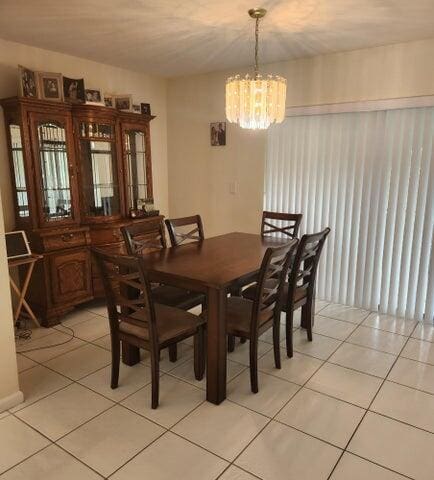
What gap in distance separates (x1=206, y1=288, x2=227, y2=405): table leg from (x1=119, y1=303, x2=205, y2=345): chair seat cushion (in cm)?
15

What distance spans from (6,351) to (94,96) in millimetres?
2474

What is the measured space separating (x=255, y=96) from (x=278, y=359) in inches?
69.8

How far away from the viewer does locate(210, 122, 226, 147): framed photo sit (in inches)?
167

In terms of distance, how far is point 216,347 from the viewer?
2.19m

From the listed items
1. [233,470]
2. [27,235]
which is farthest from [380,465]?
[27,235]

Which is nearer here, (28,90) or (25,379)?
(25,379)

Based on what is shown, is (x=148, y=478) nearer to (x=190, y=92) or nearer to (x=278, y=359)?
(x=278, y=359)

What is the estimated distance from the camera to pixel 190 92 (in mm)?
4430

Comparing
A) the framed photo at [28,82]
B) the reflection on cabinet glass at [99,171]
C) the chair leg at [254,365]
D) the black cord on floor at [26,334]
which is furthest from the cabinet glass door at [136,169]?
the chair leg at [254,365]

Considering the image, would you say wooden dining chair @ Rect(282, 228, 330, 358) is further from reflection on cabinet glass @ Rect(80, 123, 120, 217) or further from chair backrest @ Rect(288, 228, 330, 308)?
reflection on cabinet glass @ Rect(80, 123, 120, 217)

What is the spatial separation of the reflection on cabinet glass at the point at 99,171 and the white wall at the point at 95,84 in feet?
1.92

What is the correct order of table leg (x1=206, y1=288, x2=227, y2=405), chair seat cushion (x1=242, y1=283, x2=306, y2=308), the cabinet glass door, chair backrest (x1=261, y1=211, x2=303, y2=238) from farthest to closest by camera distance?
the cabinet glass door, chair backrest (x1=261, y1=211, x2=303, y2=238), chair seat cushion (x1=242, y1=283, x2=306, y2=308), table leg (x1=206, y1=288, x2=227, y2=405)

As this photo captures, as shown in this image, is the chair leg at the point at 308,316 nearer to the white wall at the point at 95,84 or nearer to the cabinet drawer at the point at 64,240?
the cabinet drawer at the point at 64,240

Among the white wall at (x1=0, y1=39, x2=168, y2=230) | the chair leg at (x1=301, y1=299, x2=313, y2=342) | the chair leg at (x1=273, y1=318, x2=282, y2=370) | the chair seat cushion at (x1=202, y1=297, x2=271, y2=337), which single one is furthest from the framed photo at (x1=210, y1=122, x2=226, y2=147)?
the chair leg at (x1=273, y1=318, x2=282, y2=370)
